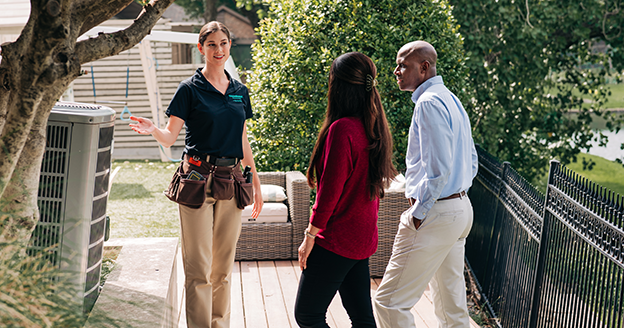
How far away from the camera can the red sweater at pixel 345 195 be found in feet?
7.91

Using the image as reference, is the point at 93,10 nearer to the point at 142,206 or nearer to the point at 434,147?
the point at 434,147

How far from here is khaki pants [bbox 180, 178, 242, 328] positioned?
2.97 m

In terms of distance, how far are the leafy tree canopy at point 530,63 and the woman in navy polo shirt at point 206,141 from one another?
451 centimetres

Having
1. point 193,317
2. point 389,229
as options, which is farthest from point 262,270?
point 193,317

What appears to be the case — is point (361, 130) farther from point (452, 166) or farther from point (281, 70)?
point (281, 70)

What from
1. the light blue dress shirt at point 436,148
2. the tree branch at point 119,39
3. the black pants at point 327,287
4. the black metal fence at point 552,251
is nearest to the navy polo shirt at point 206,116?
the tree branch at point 119,39

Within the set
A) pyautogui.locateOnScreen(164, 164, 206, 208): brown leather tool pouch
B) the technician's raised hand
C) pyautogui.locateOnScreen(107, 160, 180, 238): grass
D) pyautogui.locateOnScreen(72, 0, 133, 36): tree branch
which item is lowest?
pyautogui.locateOnScreen(107, 160, 180, 238): grass

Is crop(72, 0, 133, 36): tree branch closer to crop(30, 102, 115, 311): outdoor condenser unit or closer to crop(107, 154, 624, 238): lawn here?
crop(30, 102, 115, 311): outdoor condenser unit

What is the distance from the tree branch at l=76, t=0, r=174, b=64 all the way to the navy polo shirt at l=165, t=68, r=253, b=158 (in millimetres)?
459

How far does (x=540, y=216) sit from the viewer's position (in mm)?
3416

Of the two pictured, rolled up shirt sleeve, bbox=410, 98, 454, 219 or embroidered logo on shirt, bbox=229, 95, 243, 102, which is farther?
embroidered logo on shirt, bbox=229, 95, 243, 102

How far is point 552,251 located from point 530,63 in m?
4.78

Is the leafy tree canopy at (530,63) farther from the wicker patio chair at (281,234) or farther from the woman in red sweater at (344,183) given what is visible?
the woman in red sweater at (344,183)

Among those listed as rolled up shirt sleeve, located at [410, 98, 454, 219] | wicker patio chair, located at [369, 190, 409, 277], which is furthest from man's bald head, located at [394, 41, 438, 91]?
wicker patio chair, located at [369, 190, 409, 277]
